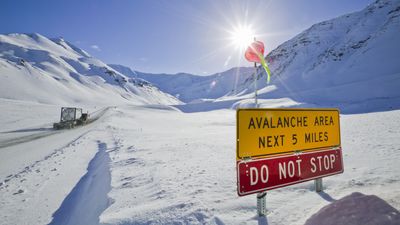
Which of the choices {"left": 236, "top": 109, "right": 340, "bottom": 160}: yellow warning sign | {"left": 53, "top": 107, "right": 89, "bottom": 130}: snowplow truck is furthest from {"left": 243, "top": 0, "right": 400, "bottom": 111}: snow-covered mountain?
{"left": 236, "top": 109, "right": 340, "bottom": 160}: yellow warning sign

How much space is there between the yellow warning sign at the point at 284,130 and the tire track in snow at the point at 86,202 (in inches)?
147

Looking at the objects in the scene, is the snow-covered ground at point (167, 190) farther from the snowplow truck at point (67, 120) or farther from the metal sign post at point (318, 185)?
the snowplow truck at point (67, 120)

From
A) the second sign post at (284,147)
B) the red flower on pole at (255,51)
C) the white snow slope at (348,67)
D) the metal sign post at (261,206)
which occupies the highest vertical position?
the white snow slope at (348,67)

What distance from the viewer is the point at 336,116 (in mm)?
5352

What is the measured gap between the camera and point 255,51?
18.6 ft

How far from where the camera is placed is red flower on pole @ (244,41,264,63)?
5684 mm

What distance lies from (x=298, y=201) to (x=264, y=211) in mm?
938

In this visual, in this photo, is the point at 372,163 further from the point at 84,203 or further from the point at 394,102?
the point at 394,102

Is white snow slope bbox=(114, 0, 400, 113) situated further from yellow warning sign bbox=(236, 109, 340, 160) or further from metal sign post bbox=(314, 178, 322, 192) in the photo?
yellow warning sign bbox=(236, 109, 340, 160)

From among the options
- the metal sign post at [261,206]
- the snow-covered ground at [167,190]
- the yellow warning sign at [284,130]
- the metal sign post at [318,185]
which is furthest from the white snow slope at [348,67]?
the metal sign post at [261,206]

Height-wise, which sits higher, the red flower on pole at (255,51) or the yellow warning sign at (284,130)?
the red flower on pole at (255,51)

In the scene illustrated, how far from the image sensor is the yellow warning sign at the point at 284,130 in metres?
3.89

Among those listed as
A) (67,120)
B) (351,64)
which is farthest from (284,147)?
(351,64)

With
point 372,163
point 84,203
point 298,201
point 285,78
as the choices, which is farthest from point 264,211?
point 285,78
